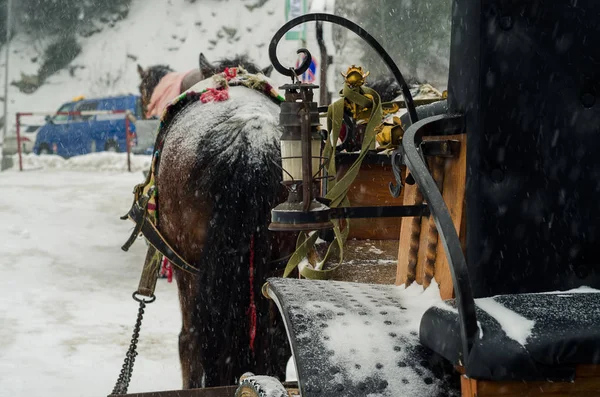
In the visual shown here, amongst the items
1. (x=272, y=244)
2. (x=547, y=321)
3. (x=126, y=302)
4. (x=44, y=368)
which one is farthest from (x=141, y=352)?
(x=547, y=321)

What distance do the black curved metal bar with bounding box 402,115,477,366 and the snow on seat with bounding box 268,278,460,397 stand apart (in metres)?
0.20

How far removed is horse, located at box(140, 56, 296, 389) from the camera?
3.22 meters

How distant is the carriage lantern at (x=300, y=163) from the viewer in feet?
5.44

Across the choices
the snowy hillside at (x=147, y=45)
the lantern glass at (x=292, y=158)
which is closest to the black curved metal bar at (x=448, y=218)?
the lantern glass at (x=292, y=158)

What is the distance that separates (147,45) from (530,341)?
30643 millimetres

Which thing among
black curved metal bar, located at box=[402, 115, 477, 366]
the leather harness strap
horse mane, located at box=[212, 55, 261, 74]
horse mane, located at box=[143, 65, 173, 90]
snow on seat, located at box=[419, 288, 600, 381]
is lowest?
the leather harness strap

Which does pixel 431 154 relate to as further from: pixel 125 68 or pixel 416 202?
pixel 125 68

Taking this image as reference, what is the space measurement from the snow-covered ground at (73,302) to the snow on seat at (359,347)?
3.52 metres

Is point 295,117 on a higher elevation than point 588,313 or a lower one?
higher

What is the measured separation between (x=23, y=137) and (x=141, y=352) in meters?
16.1

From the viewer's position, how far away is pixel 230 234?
3227mm

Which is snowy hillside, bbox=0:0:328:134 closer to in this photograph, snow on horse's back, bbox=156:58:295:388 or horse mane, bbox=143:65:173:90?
horse mane, bbox=143:65:173:90

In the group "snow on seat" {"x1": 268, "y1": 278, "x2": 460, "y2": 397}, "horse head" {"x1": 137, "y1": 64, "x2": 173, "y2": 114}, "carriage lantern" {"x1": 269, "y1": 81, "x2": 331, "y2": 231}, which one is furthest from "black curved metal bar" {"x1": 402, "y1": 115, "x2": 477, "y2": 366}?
"horse head" {"x1": 137, "y1": 64, "x2": 173, "y2": 114}

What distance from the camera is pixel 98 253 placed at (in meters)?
A: 8.97
